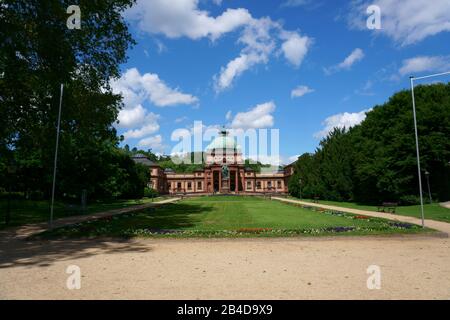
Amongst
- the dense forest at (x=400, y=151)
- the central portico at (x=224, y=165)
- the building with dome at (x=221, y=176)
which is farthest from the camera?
the building with dome at (x=221, y=176)

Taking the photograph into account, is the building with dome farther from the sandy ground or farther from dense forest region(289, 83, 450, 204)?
the sandy ground

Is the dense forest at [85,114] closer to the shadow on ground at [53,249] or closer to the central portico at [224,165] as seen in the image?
the shadow on ground at [53,249]

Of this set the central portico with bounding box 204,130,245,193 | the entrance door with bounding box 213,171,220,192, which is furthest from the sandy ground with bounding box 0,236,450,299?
the entrance door with bounding box 213,171,220,192

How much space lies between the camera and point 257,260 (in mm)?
11047

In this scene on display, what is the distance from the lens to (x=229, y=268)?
9.86 meters

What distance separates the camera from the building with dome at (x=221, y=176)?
110 metres

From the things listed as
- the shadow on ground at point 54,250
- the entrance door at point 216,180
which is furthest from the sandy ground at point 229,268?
the entrance door at point 216,180

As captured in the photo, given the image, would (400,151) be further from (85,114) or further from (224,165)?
(224,165)

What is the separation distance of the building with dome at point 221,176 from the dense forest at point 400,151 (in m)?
61.7

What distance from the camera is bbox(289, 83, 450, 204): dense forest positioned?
3788 cm

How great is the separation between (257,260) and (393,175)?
3287 cm
